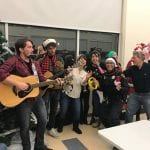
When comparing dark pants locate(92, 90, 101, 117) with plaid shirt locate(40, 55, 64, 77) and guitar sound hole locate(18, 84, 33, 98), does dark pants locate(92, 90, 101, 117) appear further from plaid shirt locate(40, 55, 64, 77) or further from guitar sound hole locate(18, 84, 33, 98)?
guitar sound hole locate(18, 84, 33, 98)

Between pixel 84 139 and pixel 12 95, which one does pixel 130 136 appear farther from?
pixel 84 139

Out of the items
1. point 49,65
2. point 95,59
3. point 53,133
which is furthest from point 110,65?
point 53,133

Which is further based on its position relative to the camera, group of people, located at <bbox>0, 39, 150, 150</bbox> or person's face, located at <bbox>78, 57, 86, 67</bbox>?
person's face, located at <bbox>78, 57, 86, 67</bbox>

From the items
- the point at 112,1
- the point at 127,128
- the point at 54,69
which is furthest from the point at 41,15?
the point at 127,128

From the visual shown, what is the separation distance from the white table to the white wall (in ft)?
8.50

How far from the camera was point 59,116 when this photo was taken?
3.53 meters

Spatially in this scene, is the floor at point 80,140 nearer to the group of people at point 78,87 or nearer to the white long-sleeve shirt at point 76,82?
the group of people at point 78,87

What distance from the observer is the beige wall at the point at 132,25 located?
4.65 meters

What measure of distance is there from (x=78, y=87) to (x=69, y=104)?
324 mm

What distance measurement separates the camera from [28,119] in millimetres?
2459

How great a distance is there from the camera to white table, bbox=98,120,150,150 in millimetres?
1574

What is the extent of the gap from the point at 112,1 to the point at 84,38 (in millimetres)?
958

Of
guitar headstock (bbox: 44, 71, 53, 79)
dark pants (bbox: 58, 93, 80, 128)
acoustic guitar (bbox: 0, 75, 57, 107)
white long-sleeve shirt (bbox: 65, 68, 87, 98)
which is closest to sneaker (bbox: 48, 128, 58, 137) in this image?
dark pants (bbox: 58, 93, 80, 128)

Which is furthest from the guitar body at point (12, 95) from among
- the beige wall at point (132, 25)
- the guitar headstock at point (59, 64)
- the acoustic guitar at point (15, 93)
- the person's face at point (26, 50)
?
the beige wall at point (132, 25)
